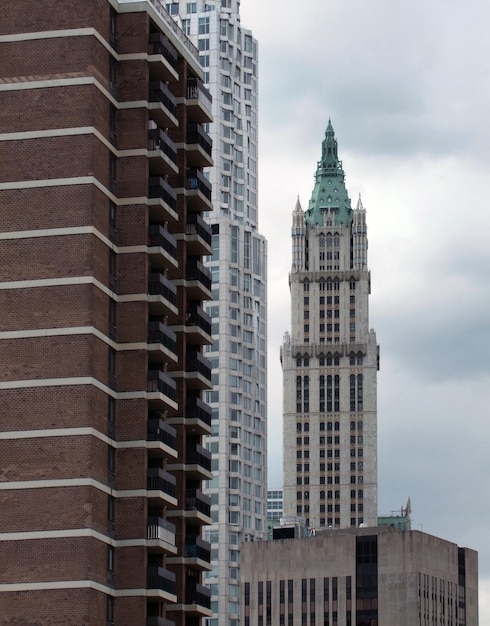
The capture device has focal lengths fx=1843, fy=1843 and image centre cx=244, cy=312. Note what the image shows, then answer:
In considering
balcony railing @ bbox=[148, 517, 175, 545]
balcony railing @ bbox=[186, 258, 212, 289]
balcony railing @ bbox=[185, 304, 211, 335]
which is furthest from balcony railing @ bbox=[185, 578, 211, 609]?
balcony railing @ bbox=[186, 258, 212, 289]

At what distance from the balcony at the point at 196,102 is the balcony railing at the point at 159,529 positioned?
105 ft

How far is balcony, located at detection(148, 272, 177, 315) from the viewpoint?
398 ft

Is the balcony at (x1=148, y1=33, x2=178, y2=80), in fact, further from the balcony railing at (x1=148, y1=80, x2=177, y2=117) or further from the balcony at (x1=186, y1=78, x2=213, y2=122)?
the balcony at (x1=186, y1=78, x2=213, y2=122)

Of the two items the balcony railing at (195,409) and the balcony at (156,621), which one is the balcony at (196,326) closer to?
the balcony railing at (195,409)

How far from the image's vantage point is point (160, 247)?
12212 centimetres

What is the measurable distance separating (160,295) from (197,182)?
15.3 metres

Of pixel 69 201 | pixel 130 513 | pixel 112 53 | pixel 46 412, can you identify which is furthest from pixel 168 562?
pixel 112 53

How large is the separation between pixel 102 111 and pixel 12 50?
7.19 metres

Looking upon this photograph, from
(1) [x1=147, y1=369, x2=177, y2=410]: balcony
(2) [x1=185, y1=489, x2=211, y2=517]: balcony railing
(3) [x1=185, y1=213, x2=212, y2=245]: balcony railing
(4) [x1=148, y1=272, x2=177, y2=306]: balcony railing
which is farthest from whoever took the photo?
(3) [x1=185, y1=213, x2=212, y2=245]: balcony railing

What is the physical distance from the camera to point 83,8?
120312mm

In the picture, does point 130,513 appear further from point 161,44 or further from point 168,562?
point 161,44

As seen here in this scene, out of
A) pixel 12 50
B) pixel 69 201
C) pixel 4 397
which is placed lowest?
pixel 4 397

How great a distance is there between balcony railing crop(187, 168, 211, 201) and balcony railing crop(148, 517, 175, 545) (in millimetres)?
26617

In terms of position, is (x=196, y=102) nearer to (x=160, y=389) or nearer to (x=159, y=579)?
(x=160, y=389)
